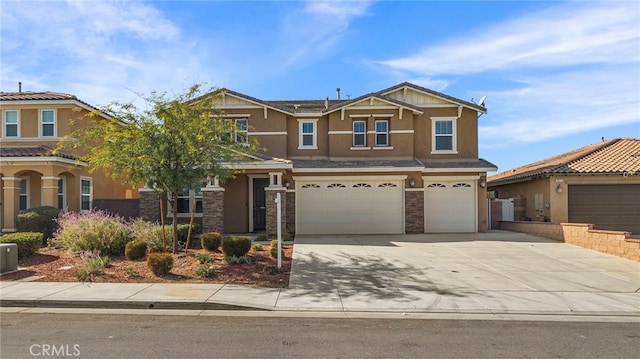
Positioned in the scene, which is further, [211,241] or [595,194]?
[595,194]

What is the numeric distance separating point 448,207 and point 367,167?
4451 mm

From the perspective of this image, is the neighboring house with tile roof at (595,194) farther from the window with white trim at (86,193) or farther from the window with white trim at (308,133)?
the window with white trim at (86,193)

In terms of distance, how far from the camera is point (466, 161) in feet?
69.9

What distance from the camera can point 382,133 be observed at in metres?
21.2

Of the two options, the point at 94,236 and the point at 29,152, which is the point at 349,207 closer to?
the point at 94,236

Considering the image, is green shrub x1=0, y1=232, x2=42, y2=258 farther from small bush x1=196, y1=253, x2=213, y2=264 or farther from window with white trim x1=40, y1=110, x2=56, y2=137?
window with white trim x1=40, y1=110, x2=56, y2=137

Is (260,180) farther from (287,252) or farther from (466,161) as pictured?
(466,161)

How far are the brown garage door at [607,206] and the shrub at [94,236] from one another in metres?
18.3

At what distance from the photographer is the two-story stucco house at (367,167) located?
19.9 meters

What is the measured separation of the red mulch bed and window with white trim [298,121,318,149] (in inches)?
353

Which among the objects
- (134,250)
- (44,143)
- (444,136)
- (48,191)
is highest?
(444,136)

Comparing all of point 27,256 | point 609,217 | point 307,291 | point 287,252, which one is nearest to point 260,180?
point 287,252

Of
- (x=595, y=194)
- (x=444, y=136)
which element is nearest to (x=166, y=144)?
(x=444, y=136)

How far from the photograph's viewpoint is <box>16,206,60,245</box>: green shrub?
49.4 feet
